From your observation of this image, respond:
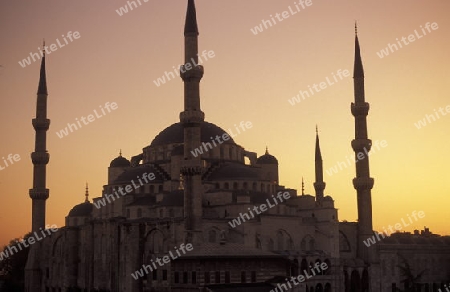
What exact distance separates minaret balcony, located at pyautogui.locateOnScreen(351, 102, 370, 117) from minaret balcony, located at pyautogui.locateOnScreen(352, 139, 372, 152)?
1.44m

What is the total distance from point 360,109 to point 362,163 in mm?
2938

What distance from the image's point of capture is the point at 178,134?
4062 cm

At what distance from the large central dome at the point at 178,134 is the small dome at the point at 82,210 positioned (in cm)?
569

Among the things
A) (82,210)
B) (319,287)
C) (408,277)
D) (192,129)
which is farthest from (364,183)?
(82,210)

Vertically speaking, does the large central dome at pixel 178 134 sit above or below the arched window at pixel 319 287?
above

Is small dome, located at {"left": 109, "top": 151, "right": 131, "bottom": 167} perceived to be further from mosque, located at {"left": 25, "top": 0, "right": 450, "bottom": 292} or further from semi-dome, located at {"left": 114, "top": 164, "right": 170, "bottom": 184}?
semi-dome, located at {"left": 114, "top": 164, "right": 170, "bottom": 184}

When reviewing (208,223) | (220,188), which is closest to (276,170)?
(220,188)

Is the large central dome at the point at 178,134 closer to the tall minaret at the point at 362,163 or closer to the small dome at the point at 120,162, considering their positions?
the small dome at the point at 120,162

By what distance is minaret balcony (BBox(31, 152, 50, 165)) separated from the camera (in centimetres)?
3791

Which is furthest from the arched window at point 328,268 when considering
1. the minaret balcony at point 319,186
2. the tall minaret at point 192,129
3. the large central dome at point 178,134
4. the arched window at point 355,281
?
the large central dome at point 178,134

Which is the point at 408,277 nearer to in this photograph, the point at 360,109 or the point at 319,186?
the point at 319,186

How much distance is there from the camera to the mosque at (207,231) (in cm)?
2859

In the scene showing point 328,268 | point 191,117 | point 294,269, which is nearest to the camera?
point 191,117

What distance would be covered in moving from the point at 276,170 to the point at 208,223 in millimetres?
10552
